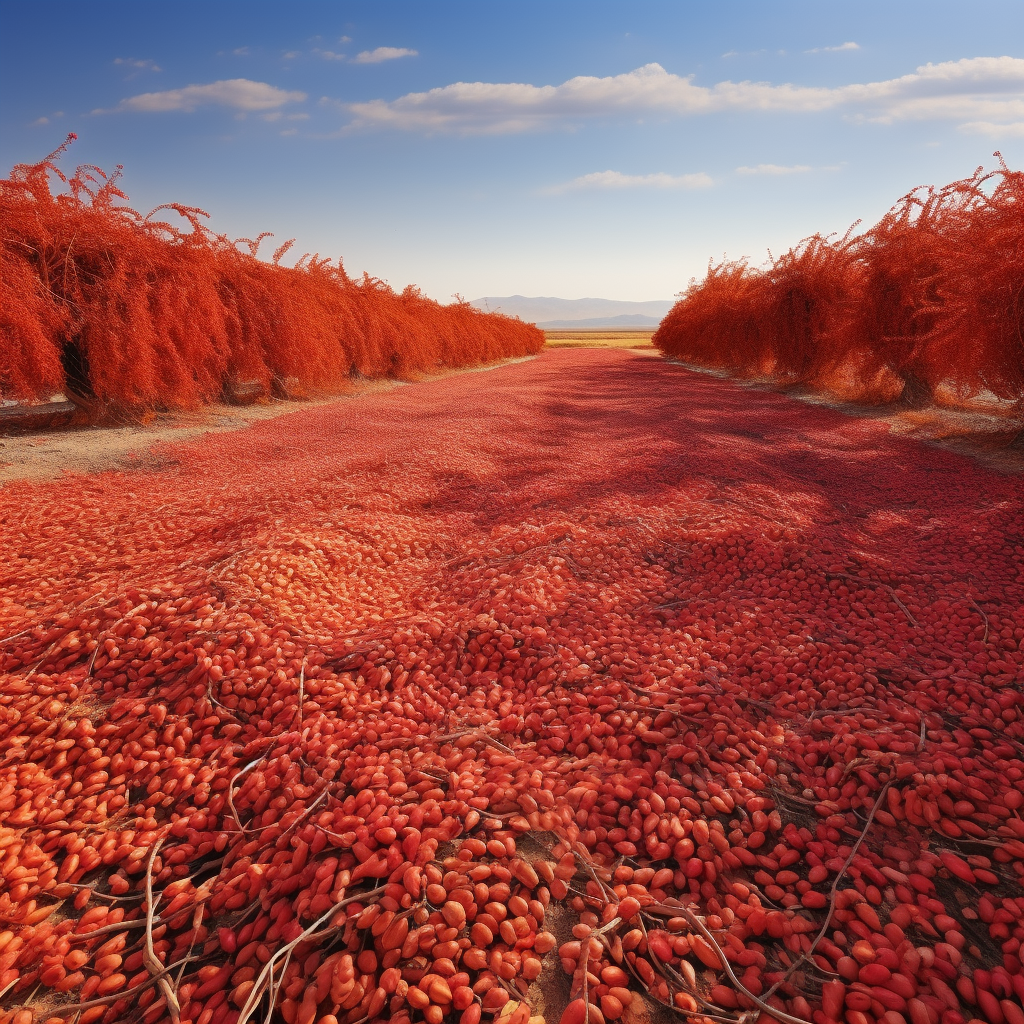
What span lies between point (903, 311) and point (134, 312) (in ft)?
49.7

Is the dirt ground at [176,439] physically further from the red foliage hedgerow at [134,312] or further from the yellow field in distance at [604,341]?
the yellow field in distance at [604,341]

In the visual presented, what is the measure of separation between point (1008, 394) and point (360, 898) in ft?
34.3

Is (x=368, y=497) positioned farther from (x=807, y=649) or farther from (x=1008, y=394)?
(x=1008, y=394)

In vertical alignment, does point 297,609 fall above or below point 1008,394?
below

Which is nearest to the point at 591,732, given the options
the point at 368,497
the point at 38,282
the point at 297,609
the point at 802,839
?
the point at 802,839

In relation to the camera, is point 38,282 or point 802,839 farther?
point 38,282

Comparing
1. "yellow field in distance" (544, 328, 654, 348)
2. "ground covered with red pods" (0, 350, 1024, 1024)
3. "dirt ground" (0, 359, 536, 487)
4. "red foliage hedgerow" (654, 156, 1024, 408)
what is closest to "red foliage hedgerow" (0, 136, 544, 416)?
"dirt ground" (0, 359, 536, 487)

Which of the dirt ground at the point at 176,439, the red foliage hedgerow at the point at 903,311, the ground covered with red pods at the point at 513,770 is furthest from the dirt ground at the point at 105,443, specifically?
the red foliage hedgerow at the point at 903,311

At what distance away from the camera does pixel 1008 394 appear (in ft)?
25.9

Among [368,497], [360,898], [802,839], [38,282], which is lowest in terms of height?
[802,839]

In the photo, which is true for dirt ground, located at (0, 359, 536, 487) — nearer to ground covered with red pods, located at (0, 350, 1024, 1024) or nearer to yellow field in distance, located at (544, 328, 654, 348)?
ground covered with red pods, located at (0, 350, 1024, 1024)

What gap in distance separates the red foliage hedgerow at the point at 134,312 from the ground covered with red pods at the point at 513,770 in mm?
5680

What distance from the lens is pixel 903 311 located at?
37.0 feet

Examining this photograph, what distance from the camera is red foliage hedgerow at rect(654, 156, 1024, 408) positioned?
7.39 metres
